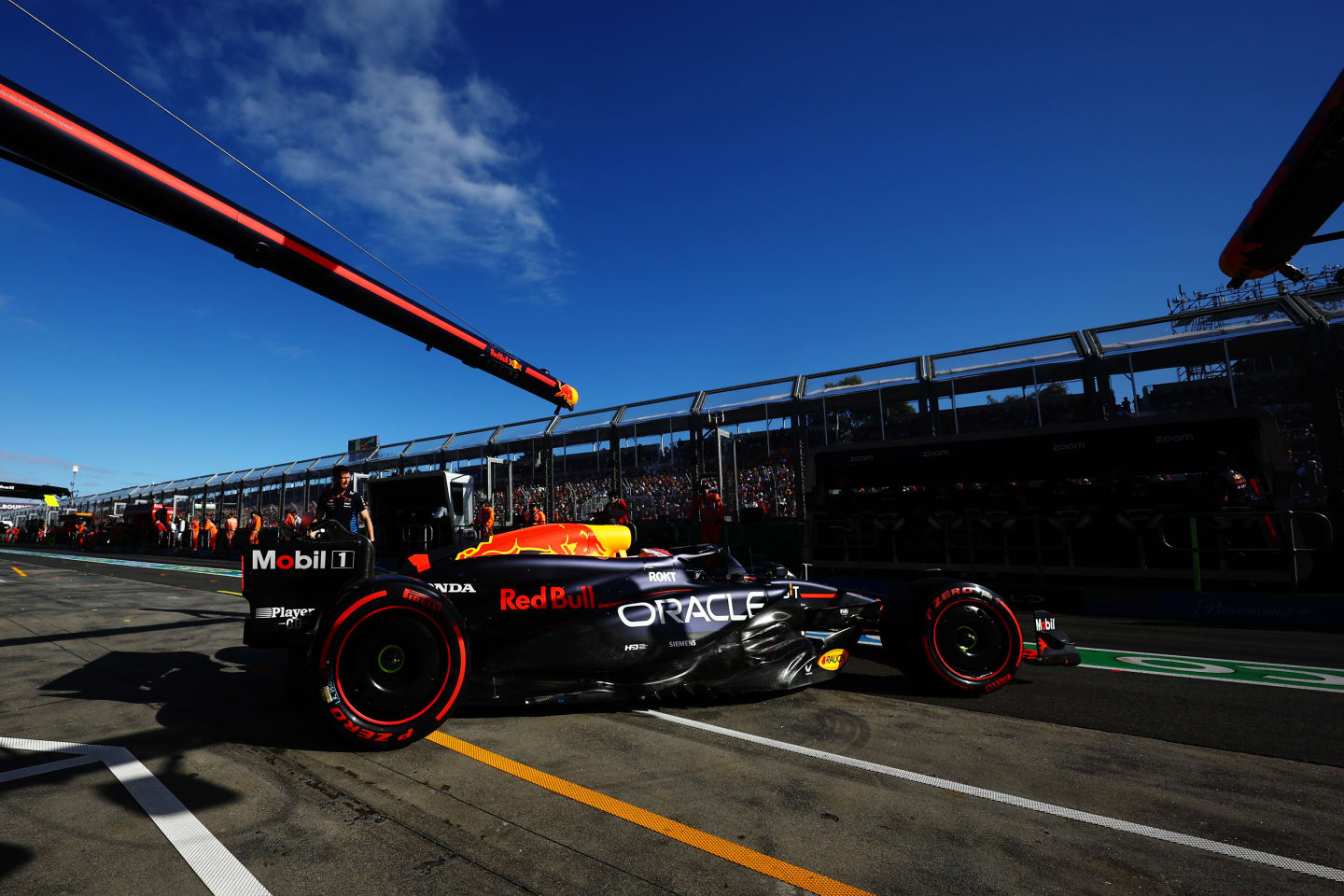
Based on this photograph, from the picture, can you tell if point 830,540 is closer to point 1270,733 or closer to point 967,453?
point 967,453

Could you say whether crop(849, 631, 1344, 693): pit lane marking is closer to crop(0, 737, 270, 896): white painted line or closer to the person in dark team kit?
crop(0, 737, 270, 896): white painted line

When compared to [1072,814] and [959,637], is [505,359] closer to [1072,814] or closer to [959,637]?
[959,637]

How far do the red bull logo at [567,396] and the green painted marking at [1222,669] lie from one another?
33.7 feet

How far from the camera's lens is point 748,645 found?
399 cm

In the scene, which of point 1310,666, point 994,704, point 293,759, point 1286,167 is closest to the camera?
point 293,759

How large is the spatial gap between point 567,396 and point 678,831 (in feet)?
38.8

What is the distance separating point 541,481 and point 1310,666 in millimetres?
13077

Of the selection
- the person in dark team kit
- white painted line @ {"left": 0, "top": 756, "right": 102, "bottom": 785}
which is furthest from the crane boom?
white painted line @ {"left": 0, "top": 756, "right": 102, "bottom": 785}

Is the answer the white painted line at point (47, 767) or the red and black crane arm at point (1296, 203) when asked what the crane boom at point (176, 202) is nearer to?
the white painted line at point (47, 767)

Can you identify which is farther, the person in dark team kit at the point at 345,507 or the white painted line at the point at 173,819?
the person in dark team kit at the point at 345,507

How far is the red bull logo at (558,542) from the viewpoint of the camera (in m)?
3.87

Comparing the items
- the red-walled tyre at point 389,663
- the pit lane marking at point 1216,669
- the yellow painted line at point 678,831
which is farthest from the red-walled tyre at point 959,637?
the red-walled tyre at point 389,663

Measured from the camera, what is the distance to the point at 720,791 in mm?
2588

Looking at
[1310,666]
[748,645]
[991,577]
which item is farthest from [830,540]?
[748,645]
